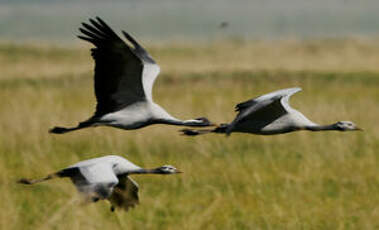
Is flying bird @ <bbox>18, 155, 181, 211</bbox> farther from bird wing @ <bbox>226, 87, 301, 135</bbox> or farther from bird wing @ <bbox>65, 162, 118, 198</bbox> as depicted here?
bird wing @ <bbox>226, 87, 301, 135</bbox>

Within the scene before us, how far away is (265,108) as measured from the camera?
422 cm

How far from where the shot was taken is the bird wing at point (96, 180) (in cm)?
342

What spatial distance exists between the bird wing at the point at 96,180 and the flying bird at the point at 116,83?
80 centimetres

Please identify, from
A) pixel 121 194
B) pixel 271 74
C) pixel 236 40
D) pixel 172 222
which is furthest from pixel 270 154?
pixel 236 40

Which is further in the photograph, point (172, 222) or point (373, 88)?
point (373, 88)

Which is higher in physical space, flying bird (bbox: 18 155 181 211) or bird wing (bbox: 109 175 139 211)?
flying bird (bbox: 18 155 181 211)

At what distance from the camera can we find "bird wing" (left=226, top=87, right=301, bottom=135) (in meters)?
4.03

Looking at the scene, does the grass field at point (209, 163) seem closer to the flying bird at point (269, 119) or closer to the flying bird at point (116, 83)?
the flying bird at point (116, 83)

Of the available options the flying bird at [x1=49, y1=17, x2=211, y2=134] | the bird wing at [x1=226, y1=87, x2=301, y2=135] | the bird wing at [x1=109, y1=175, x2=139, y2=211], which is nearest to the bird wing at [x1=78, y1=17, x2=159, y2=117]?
the flying bird at [x1=49, y1=17, x2=211, y2=134]

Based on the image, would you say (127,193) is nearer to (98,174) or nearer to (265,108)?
(265,108)

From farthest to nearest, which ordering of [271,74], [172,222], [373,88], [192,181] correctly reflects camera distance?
[271,74], [373,88], [192,181], [172,222]

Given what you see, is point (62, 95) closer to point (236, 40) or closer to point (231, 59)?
point (231, 59)

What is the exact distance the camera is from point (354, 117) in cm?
1470

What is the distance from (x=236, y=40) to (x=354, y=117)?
3011 cm
